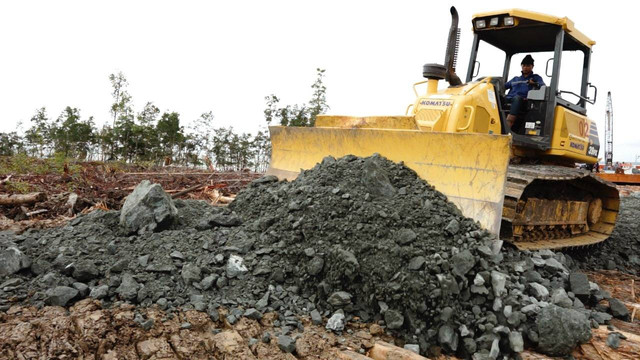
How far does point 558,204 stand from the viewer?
5191 mm

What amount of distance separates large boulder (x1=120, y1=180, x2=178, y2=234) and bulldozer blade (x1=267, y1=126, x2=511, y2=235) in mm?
1945

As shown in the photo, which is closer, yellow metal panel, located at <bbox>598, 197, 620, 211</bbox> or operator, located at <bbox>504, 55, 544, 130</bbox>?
operator, located at <bbox>504, 55, 544, 130</bbox>

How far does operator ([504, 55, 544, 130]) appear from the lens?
19.1ft

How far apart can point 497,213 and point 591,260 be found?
8.42 ft

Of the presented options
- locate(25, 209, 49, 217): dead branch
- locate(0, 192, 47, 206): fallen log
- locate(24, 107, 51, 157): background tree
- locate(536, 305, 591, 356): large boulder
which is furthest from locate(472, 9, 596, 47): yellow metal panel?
locate(24, 107, 51, 157): background tree

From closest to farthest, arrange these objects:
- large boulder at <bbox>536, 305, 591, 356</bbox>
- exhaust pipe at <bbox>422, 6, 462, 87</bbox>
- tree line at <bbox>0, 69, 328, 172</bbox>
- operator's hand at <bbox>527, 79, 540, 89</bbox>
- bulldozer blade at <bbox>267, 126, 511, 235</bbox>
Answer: large boulder at <bbox>536, 305, 591, 356</bbox>
bulldozer blade at <bbox>267, 126, 511, 235</bbox>
exhaust pipe at <bbox>422, 6, 462, 87</bbox>
operator's hand at <bbox>527, 79, 540, 89</bbox>
tree line at <bbox>0, 69, 328, 172</bbox>

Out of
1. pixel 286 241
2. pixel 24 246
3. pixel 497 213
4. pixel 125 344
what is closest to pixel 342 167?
pixel 286 241

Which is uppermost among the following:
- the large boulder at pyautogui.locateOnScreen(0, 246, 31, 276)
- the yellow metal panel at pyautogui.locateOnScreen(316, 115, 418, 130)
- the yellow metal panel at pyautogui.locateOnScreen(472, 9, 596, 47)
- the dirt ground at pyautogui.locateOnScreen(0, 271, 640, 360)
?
the yellow metal panel at pyautogui.locateOnScreen(472, 9, 596, 47)

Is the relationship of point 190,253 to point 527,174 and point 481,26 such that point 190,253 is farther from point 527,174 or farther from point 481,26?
point 481,26

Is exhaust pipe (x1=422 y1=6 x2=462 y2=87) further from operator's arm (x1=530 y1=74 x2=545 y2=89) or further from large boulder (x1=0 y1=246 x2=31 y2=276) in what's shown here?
large boulder (x1=0 y1=246 x2=31 y2=276)

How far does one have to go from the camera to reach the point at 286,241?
12.9 ft

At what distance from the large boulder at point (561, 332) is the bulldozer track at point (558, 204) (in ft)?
3.61

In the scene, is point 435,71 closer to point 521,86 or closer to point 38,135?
point 521,86

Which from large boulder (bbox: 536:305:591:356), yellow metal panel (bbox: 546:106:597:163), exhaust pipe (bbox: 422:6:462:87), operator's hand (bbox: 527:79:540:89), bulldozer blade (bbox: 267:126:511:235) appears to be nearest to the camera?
large boulder (bbox: 536:305:591:356)
